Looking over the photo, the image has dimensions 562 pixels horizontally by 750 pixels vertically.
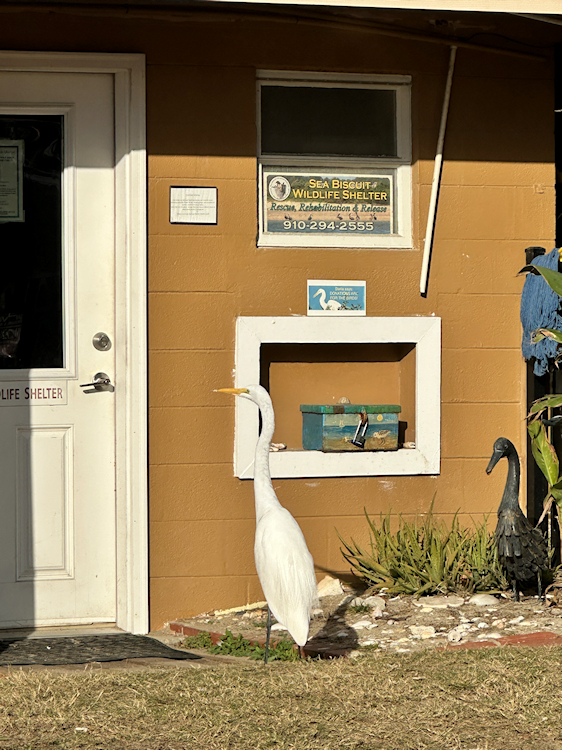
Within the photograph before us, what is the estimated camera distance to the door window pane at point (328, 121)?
19.1 ft

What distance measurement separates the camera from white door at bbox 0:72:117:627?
554cm

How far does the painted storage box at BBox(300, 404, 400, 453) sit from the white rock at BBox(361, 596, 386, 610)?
0.86 m

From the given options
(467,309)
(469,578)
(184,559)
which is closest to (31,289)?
(184,559)

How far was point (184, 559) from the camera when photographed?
18.3ft

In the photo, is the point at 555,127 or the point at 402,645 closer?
the point at 402,645

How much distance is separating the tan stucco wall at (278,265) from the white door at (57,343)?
0.29 meters

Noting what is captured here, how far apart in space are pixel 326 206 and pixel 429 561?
217cm

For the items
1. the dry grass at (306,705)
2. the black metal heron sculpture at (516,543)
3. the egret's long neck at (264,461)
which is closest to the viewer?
the dry grass at (306,705)

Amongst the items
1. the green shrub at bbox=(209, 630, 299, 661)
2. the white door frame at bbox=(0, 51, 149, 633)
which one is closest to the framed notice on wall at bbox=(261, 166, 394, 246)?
the white door frame at bbox=(0, 51, 149, 633)

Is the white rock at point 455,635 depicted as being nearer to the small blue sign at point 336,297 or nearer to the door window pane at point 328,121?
the small blue sign at point 336,297

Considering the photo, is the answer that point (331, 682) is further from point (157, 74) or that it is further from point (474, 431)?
point (157, 74)

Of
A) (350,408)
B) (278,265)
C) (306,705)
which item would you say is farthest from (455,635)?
(278,265)

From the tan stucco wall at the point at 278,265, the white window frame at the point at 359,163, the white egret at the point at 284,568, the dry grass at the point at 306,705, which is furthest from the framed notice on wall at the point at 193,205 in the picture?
the dry grass at the point at 306,705

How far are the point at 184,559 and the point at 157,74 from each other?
277cm
